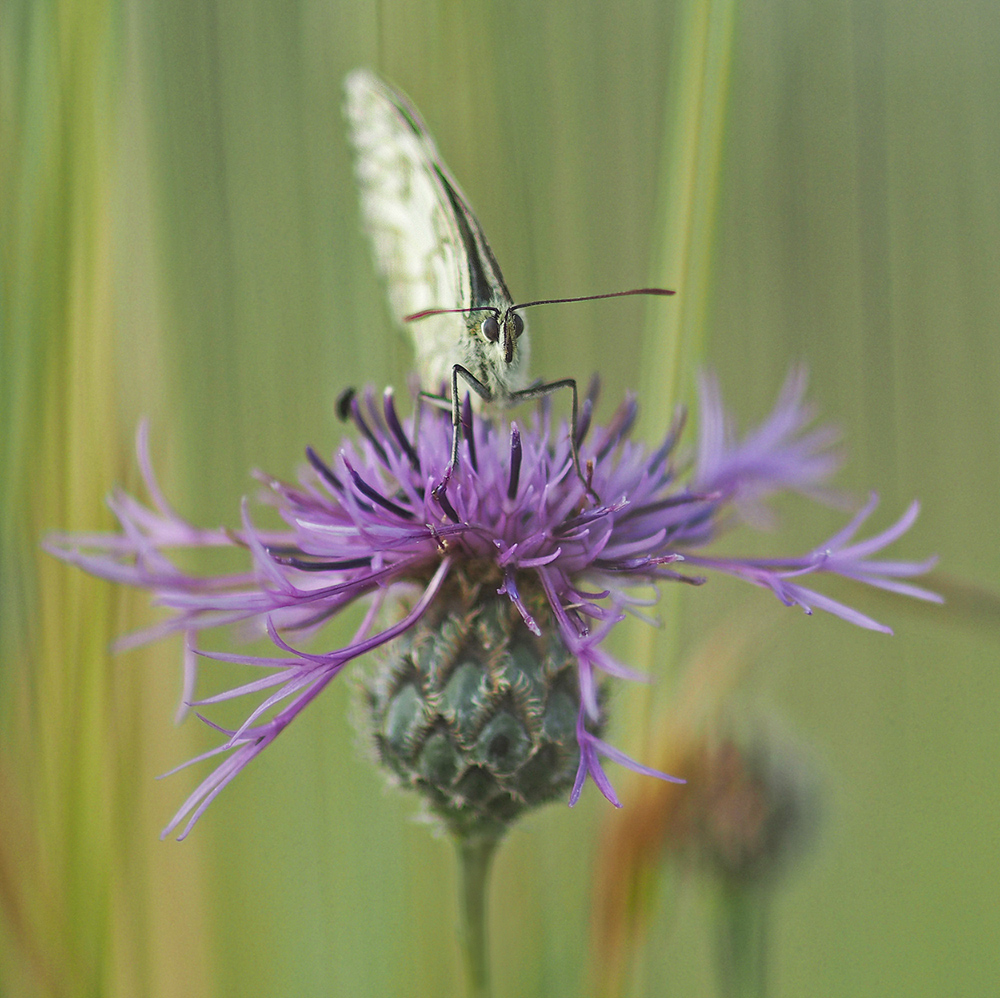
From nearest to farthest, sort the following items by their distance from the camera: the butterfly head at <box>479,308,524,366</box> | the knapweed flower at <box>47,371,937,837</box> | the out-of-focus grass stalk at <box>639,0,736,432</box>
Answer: the knapweed flower at <box>47,371,937,837</box> → the butterfly head at <box>479,308,524,366</box> → the out-of-focus grass stalk at <box>639,0,736,432</box>

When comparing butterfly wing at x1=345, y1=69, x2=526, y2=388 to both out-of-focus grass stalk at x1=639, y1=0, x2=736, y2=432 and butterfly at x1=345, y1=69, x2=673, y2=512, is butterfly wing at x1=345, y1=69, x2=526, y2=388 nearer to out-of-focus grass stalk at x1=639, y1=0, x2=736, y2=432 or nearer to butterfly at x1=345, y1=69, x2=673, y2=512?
butterfly at x1=345, y1=69, x2=673, y2=512

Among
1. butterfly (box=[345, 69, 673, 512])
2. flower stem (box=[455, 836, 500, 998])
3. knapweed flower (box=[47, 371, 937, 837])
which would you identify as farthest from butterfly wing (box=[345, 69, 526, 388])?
flower stem (box=[455, 836, 500, 998])

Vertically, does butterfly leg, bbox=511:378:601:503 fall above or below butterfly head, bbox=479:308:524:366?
below

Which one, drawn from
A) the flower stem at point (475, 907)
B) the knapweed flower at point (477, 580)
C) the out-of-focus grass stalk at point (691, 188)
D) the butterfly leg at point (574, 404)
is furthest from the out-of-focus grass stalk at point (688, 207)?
the flower stem at point (475, 907)

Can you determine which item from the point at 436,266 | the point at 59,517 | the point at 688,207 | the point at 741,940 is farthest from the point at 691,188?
the point at 741,940

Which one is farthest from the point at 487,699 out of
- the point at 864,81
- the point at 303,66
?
the point at 864,81

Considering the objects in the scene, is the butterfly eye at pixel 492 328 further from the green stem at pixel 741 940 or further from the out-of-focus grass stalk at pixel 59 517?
the green stem at pixel 741 940
